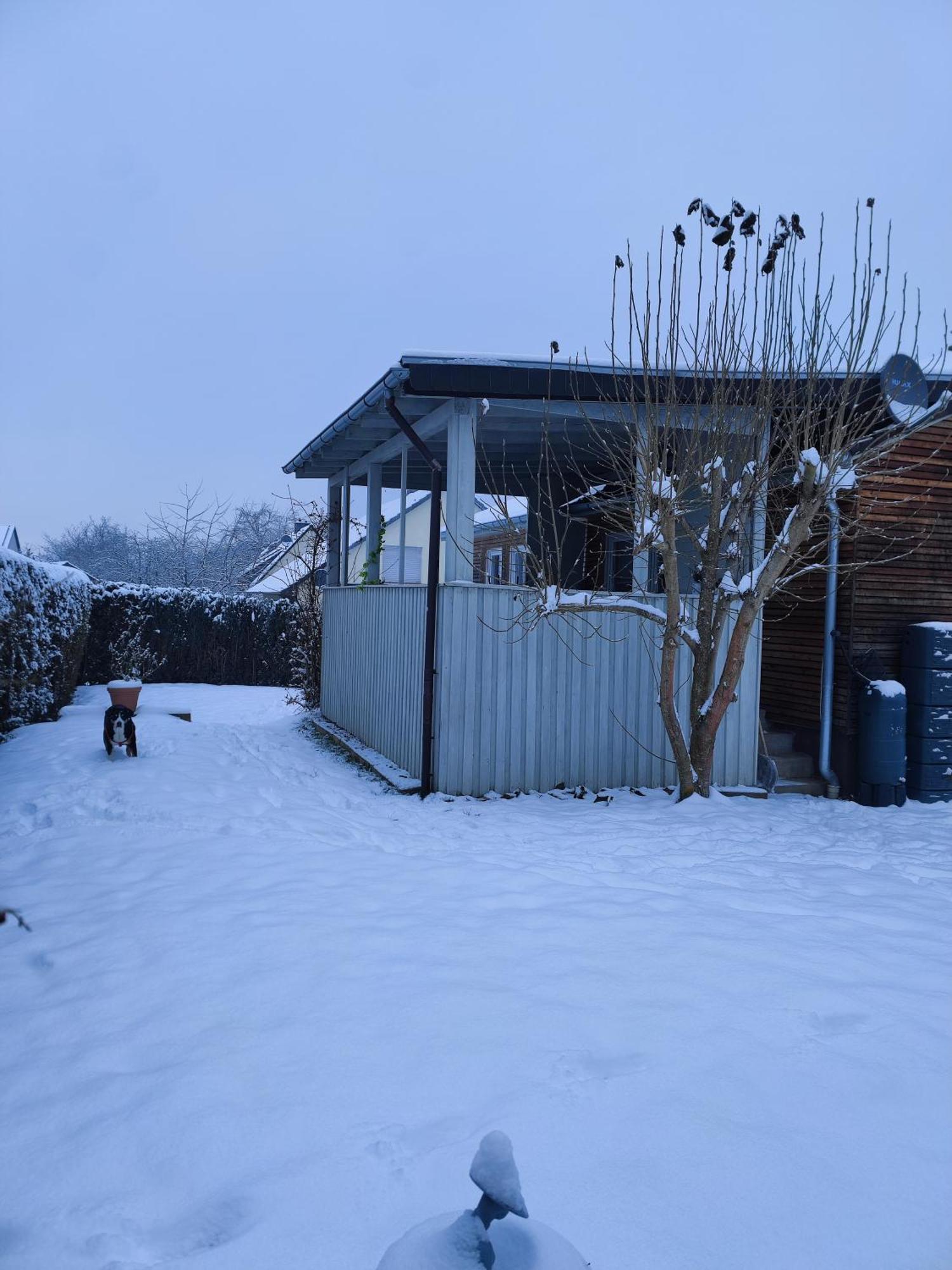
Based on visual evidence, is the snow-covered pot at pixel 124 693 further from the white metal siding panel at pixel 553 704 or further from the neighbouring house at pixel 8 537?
the neighbouring house at pixel 8 537

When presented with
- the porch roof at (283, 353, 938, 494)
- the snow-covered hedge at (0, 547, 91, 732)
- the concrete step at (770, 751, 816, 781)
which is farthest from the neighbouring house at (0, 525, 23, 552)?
the concrete step at (770, 751, 816, 781)

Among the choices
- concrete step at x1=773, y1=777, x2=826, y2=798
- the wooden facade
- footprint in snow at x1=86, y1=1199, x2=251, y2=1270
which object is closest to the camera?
footprint in snow at x1=86, y1=1199, x2=251, y2=1270

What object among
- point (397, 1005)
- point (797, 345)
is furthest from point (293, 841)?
point (797, 345)

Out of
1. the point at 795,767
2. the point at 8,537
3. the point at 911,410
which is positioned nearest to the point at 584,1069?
the point at 795,767

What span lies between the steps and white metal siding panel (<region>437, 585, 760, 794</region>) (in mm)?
500

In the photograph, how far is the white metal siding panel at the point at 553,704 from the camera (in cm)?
717

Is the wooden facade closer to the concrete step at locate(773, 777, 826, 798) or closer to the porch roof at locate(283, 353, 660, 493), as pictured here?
the concrete step at locate(773, 777, 826, 798)

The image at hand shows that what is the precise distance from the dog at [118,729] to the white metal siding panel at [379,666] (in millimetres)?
2148

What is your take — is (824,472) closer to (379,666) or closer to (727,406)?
(727,406)

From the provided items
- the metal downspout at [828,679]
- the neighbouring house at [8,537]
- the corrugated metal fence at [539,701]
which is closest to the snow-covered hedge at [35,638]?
the corrugated metal fence at [539,701]

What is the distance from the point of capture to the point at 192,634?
1723cm

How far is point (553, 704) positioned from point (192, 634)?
1139 cm

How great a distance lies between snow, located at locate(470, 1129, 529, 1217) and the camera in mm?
1324

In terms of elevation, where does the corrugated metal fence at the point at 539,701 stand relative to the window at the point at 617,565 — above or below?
below
